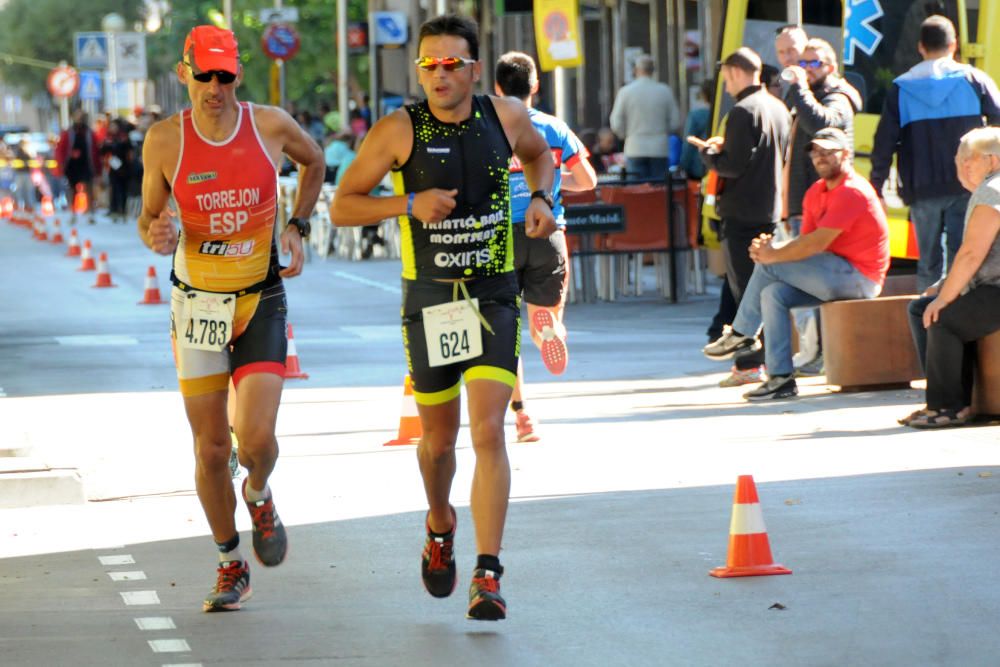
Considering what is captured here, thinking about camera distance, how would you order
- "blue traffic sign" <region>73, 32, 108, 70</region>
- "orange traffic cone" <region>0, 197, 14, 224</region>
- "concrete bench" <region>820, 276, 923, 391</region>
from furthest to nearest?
"blue traffic sign" <region>73, 32, 108, 70</region> → "orange traffic cone" <region>0, 197, 14, 224</region> → "concrete bench" <region>820, 276, 923, 391</region>

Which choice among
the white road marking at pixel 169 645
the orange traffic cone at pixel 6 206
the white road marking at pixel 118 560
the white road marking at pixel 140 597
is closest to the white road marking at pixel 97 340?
the white road marking at pixel 118 560

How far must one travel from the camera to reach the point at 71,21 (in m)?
114

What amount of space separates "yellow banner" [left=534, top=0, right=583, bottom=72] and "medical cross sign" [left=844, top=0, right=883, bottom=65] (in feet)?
15.4

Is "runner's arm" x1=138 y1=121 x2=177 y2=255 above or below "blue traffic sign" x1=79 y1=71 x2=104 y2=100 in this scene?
below

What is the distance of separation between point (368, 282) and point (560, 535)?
16597mm

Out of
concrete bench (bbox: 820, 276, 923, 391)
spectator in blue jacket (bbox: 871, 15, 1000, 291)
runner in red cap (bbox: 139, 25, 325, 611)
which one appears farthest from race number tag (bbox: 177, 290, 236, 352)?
spectator in blue jacket (bbox: 871, 15, 1000, 291)

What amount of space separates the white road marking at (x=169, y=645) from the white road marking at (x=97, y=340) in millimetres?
11229

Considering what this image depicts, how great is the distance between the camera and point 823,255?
1275 cm

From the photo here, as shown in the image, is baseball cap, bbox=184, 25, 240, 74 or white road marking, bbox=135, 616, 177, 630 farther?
baseball cap, bbox=184, 25, 240, 74

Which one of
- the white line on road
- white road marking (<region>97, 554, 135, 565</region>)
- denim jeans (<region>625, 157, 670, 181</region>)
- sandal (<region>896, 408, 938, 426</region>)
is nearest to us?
white road marking (<region>97, 554, 135, 565</region>)

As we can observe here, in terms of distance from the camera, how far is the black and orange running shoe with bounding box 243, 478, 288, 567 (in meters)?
7.47

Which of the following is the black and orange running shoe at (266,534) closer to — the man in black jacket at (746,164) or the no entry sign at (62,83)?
the man in black jacket at (746,164)

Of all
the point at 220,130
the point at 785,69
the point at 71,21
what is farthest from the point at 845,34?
the point at 71,21

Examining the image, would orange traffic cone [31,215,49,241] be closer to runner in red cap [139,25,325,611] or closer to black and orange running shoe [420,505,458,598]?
runner in red cap [139,25,325,611]
